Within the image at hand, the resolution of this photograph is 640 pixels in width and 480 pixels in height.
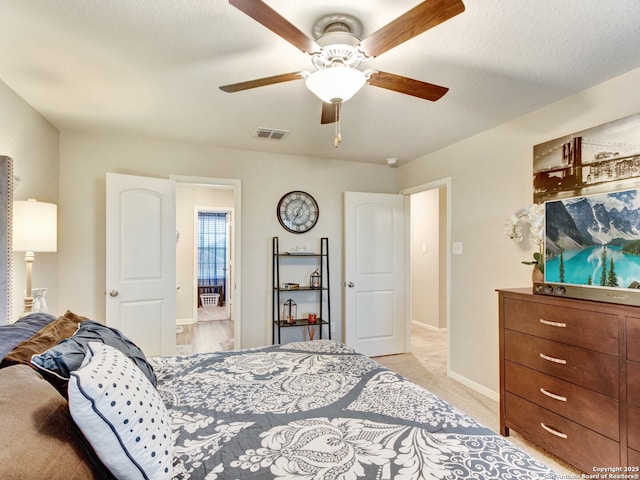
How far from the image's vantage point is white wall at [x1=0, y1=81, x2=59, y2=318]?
238cm

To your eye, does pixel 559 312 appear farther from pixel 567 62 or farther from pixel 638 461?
pixel 567 62

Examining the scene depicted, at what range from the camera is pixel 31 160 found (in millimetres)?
2695

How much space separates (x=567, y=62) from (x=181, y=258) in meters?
5.98

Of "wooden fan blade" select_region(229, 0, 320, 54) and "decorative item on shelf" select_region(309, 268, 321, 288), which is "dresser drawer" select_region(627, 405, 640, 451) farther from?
"decorative item on shelf" select_region(309, 268, 321, 288)

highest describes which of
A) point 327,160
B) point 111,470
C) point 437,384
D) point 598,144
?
point 327,160

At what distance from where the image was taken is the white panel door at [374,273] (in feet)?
13.8

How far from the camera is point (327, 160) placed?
430cm

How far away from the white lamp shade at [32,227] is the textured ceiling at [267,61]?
851mm

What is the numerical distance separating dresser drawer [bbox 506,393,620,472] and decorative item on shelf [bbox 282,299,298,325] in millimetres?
2335

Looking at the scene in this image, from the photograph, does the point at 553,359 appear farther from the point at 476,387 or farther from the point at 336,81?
the point at 336,81

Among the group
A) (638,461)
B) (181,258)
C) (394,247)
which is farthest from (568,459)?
(181,258)

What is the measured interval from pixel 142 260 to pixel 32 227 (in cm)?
114

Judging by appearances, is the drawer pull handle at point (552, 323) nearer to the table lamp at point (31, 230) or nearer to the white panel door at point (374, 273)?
the white panel door at point (374, 273)

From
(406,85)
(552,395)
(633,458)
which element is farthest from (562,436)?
(406,85)
